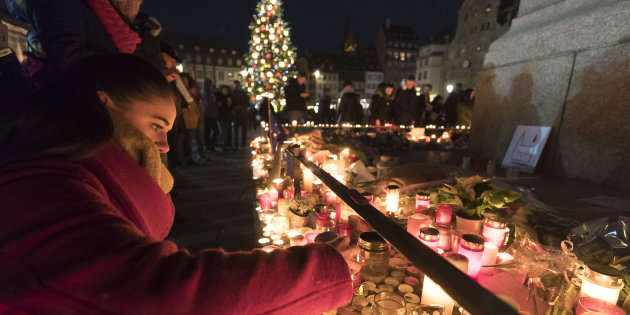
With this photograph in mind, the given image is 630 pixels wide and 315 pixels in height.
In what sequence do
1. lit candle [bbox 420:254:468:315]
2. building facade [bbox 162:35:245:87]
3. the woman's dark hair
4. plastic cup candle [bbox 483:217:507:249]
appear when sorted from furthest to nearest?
building facade [bbox 162:35:245:87] → plastic cup candle [bbox 483:217:507:249] → lit candle [bbox 420:254:468:315] → the woman's dark hair

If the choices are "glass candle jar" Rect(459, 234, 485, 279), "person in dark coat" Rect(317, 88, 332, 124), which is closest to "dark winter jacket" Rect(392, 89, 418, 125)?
"person in dark coat" Rect(317, 88, 332, 124)

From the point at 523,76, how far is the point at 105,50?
18.8ft

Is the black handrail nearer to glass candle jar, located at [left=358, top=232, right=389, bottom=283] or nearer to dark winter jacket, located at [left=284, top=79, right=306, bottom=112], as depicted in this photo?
glass candle jar, located at [left=358, top=232, right=389, bottom=283]

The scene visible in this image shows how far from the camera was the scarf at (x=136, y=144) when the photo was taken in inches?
38.4

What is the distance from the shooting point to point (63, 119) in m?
0.79

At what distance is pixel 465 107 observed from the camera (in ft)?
30.6

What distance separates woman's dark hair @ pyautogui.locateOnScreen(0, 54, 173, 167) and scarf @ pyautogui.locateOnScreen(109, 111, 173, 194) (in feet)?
0.36

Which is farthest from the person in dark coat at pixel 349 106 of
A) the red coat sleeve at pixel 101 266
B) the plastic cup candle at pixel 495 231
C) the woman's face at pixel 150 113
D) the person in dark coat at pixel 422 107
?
the red coat sleeve at pixel 101 266

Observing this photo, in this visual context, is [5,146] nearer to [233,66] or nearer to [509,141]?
[509,141]

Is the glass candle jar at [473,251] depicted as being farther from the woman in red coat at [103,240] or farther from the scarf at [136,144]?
the scarf at [136,144]

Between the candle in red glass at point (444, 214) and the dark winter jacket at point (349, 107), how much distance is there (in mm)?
7312

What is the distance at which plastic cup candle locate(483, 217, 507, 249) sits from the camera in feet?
5.98

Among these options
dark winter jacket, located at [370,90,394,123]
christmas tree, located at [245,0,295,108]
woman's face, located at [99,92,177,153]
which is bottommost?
woman's face, located at [99,92,177,153]

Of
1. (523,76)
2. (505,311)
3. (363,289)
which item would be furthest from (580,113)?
(505,311)
